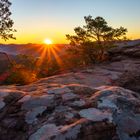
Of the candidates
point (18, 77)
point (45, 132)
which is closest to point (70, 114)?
point (45, 132)

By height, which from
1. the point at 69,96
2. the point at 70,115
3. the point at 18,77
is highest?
the point at 69,96

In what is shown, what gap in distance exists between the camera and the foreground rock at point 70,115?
6254 mm

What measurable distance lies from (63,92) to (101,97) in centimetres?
108

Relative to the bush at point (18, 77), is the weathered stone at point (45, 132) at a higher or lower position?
higher

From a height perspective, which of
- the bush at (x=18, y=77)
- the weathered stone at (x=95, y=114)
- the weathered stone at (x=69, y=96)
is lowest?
the bush at (x=18, y=77)

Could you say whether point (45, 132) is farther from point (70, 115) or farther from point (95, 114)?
point (95, 114)

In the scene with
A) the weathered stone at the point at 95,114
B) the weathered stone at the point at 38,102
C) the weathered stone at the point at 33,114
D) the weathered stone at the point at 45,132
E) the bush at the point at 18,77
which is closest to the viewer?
the weathered stone at the point at 45,132

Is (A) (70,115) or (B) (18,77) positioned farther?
(B) (18,77)

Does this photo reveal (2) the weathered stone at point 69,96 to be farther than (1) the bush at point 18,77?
No

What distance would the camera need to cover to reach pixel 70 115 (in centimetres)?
687

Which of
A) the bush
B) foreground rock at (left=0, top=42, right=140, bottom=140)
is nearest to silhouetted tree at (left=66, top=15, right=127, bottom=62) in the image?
the bush

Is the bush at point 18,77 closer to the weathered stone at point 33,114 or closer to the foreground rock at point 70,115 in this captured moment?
the foreground rock at point 70,115

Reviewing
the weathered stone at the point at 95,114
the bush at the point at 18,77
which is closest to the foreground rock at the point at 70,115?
the weathered stone at the point at 95,114

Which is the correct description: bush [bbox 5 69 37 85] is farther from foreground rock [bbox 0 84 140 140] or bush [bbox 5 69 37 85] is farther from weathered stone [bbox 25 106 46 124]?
weathered stone [bbox 25 106 46 124]
